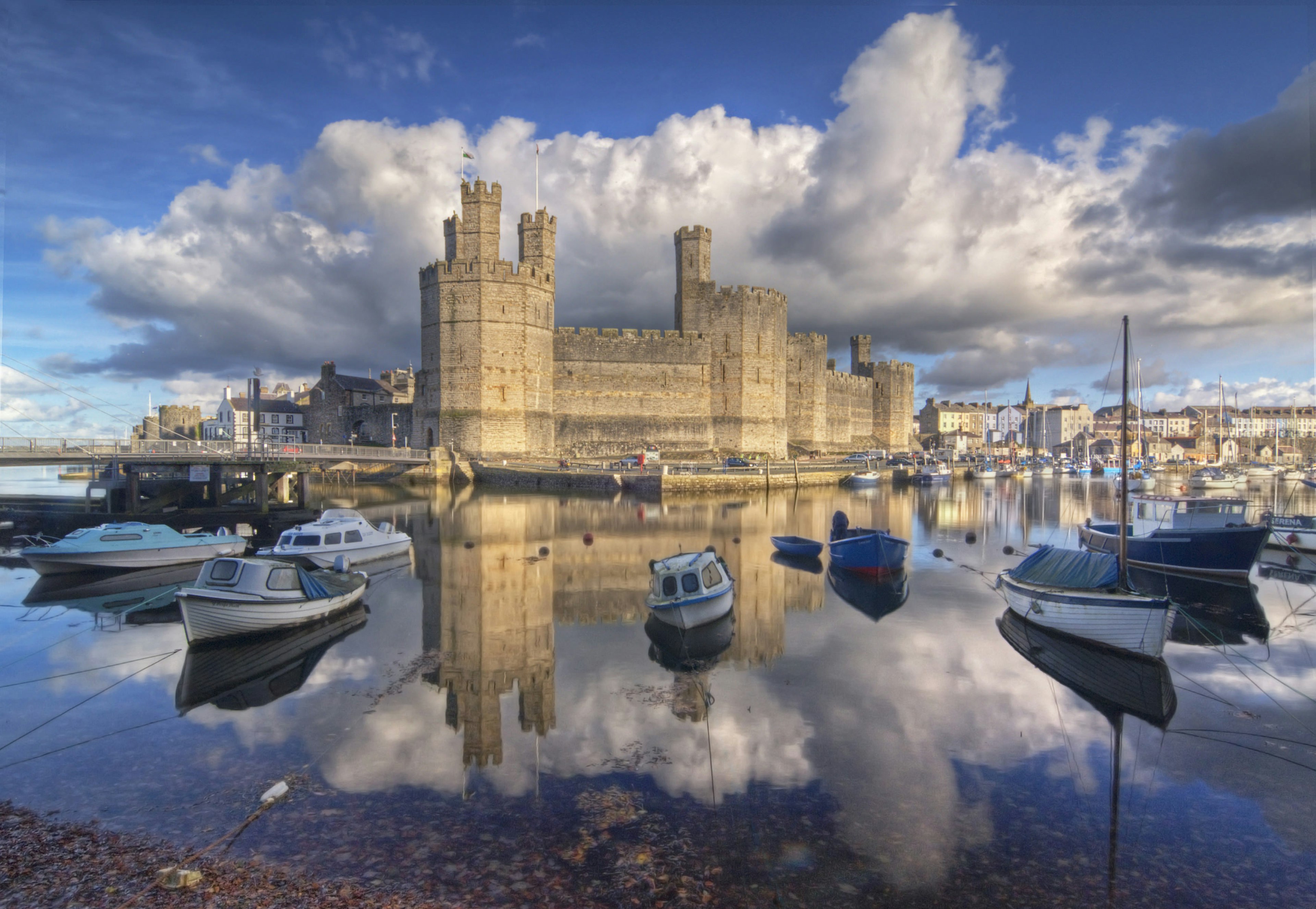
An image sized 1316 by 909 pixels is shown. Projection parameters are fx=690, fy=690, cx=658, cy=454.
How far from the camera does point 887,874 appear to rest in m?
5.22

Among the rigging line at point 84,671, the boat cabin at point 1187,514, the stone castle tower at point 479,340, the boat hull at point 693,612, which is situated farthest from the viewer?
the stone castle tower at point 479,340

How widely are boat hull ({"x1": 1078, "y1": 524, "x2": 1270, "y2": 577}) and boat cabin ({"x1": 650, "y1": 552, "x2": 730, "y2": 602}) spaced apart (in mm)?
9983

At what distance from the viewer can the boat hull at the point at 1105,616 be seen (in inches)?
401

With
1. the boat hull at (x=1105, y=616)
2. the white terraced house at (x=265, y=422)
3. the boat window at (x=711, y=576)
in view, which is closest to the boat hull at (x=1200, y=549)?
the boat hull at (x=1105, y=616)

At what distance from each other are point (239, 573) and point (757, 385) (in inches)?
1604

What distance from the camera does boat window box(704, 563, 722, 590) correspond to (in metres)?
12.1

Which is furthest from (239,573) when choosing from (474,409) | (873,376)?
(873,376)

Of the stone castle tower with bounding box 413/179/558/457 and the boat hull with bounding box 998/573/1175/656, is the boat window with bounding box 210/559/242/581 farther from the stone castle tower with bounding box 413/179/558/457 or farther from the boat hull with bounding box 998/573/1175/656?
the stone castle tower with bounding box 413/179/558/457

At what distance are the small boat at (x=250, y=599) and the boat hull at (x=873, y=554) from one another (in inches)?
457

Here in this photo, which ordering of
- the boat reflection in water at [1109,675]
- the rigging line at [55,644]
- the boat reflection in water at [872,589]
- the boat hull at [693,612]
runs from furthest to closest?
the boat reflection in water at [872,589] → the boat hull at [693,612] → the rigging line at [55,644] → the boat reflection in water at [1109,675]

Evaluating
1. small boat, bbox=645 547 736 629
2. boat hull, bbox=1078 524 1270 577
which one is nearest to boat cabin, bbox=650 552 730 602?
small boat, bbox=645 547 736 629

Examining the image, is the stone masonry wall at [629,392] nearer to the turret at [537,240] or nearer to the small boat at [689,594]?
the turret at [537,240]

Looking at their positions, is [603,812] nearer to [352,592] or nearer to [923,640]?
[923,640]

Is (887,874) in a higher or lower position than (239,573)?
lower
